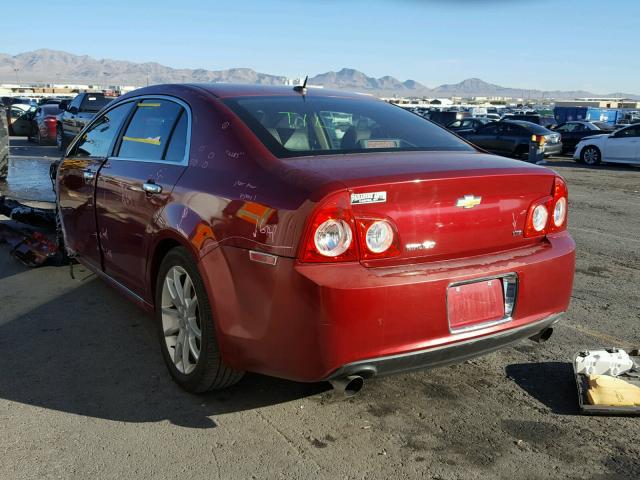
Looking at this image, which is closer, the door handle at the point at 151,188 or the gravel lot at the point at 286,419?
the gravel lot at the point at 286,419

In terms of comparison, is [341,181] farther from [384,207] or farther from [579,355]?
[579,355]

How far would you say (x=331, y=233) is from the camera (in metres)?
2.68

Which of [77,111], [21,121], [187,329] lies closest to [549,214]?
[187,329]

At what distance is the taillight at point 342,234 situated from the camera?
8.69 feet

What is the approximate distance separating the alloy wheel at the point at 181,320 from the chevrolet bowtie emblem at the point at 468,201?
1.43 metres

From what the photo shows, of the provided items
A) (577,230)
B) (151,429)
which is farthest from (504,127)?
(151,429)

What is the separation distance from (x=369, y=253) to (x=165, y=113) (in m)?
1.86

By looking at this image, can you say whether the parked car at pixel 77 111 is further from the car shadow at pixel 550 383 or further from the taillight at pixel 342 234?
the taillight at pixel 342 234

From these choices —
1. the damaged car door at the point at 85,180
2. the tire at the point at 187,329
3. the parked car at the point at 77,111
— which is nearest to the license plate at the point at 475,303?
the tire at the point at 187,329

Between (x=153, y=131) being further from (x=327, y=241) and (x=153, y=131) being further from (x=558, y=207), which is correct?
(x=558, y=207)

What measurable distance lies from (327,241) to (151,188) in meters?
1.43

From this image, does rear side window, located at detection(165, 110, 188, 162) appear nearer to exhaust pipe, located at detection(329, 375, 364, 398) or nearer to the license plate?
exhaust pipe, located at detection(329, 375, 364, 398)

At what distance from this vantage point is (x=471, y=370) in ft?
12.6

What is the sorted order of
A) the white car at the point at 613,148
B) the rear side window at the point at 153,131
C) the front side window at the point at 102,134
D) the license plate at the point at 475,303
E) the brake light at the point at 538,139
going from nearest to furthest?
the license plate at the point at 475,303 → the rear side window at the point at 153,131 → the front side window at the point at 102,134 → the white car at the point at 613,148 → the brake light at the point at 538,139
